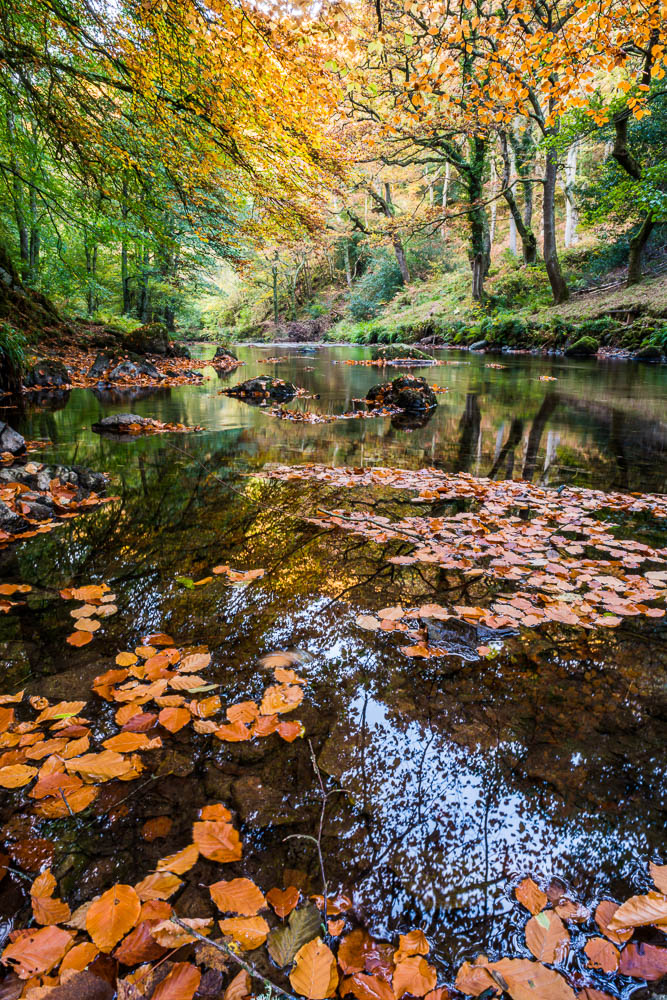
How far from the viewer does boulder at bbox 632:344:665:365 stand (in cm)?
1343

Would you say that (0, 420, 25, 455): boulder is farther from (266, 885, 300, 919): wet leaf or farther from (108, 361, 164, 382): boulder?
(108, 361, 164, 382): boulder

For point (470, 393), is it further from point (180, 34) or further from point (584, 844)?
point (584, 844)

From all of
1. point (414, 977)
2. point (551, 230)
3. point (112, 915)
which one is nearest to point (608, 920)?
point (414, 977)

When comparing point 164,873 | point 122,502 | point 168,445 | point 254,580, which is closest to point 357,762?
point 164,873

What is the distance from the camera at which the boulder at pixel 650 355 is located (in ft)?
44.1

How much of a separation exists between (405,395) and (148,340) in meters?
11.6

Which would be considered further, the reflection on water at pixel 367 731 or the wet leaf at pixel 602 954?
the reflection on water at pixel 367 731

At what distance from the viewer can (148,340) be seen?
15.9 meters

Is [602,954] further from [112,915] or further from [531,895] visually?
[112,915]

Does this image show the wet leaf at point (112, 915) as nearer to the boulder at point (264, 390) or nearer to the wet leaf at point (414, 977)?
the wet leaf at point (414, 977)

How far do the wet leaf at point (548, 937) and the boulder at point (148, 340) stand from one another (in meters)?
17.1

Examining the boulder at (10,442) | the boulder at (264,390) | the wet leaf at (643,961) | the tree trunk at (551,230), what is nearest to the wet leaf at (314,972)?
the wet leaf at (643,961)

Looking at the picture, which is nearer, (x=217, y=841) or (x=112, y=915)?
(x=112, y=915)

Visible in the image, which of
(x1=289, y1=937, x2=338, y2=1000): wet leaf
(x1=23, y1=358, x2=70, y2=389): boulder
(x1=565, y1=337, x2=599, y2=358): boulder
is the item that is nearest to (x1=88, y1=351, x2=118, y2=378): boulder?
(x1=23, y1=358, x2=70, y2=389): boulder
